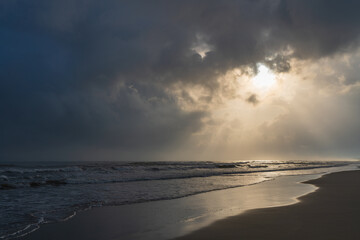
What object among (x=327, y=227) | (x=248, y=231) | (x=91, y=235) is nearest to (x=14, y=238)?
(x=91, y=235)

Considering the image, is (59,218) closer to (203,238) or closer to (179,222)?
(179,222)

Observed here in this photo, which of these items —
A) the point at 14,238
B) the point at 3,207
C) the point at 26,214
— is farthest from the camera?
the point at 3,207

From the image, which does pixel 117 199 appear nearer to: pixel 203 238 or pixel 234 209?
pixel 234 209

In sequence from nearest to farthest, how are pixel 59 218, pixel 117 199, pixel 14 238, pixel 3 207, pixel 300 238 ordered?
pixel 300 238, pixel 14 238, pixel 59 218, pixel 3 207, pixel 117 199

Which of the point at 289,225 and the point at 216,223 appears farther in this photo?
the point at 216,223

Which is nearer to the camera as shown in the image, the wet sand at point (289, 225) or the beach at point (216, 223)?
the wet sand at point (289, 225)

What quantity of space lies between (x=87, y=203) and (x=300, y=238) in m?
7.90

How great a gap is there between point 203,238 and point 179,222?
160 centimetres

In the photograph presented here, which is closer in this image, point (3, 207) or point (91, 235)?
point (91, 235)

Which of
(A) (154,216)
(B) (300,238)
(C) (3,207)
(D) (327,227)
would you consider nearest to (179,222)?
(A) (154,216)

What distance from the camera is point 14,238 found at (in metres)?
5.87

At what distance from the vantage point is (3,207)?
31.6ft

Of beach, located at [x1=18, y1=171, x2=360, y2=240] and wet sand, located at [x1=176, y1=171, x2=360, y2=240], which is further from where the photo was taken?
beach, located at [x1=18, y1=171, x2=360, y2=240]

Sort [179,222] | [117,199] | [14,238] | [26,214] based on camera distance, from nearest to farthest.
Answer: [14,238] < [179,222] < [26,214] < [117,199]
